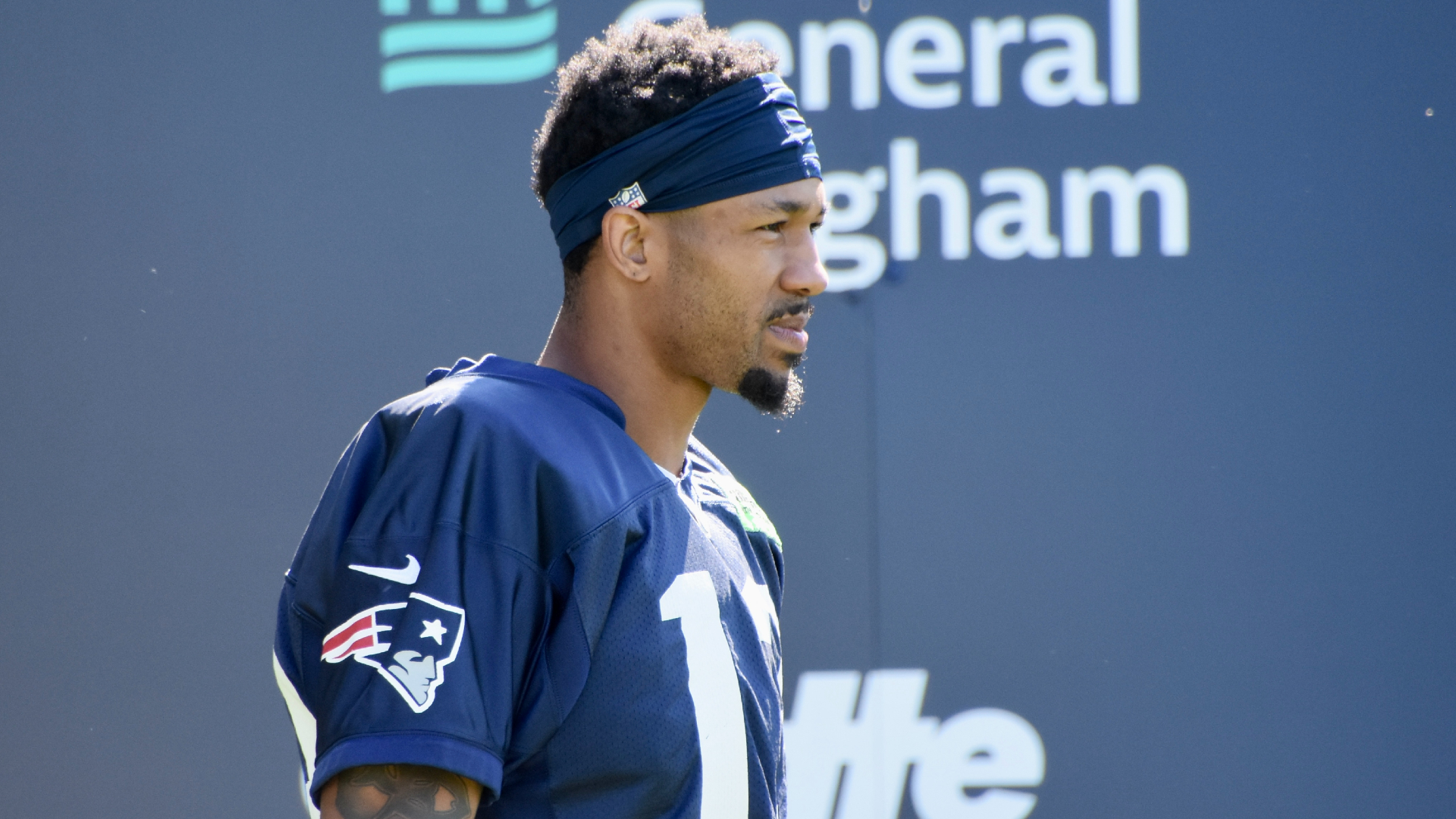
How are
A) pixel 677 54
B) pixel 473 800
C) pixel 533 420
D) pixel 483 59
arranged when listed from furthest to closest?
pixel 483 59, pixel 677 54, pixel 533 420, pixel 473 800

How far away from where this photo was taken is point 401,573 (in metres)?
1.02

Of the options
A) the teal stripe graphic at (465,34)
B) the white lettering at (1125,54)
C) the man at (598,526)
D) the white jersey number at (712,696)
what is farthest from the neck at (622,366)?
the white lettering at (1125,54)

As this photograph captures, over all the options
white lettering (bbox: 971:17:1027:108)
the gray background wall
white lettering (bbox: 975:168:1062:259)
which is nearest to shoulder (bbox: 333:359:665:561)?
the gray background wall

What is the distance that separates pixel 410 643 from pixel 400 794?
114mm

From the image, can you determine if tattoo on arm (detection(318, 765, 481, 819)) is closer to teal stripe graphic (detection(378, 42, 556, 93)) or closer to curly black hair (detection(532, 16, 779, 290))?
curly black hair (detection(532, 16, 779, 290))

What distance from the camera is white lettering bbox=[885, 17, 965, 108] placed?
2443mm

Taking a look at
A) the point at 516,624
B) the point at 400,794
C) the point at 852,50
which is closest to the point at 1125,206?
the point at 852,50

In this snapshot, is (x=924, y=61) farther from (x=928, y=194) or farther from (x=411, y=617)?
(x=411, y=617)

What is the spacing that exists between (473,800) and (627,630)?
0.19 metres

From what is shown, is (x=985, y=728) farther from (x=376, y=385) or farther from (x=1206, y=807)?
(x=376, y=385)

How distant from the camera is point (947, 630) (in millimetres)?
2387

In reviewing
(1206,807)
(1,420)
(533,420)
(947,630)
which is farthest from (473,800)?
(1,420)

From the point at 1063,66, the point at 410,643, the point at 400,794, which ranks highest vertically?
the point at 1063,66

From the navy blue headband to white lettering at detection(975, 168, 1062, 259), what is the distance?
114 cm
